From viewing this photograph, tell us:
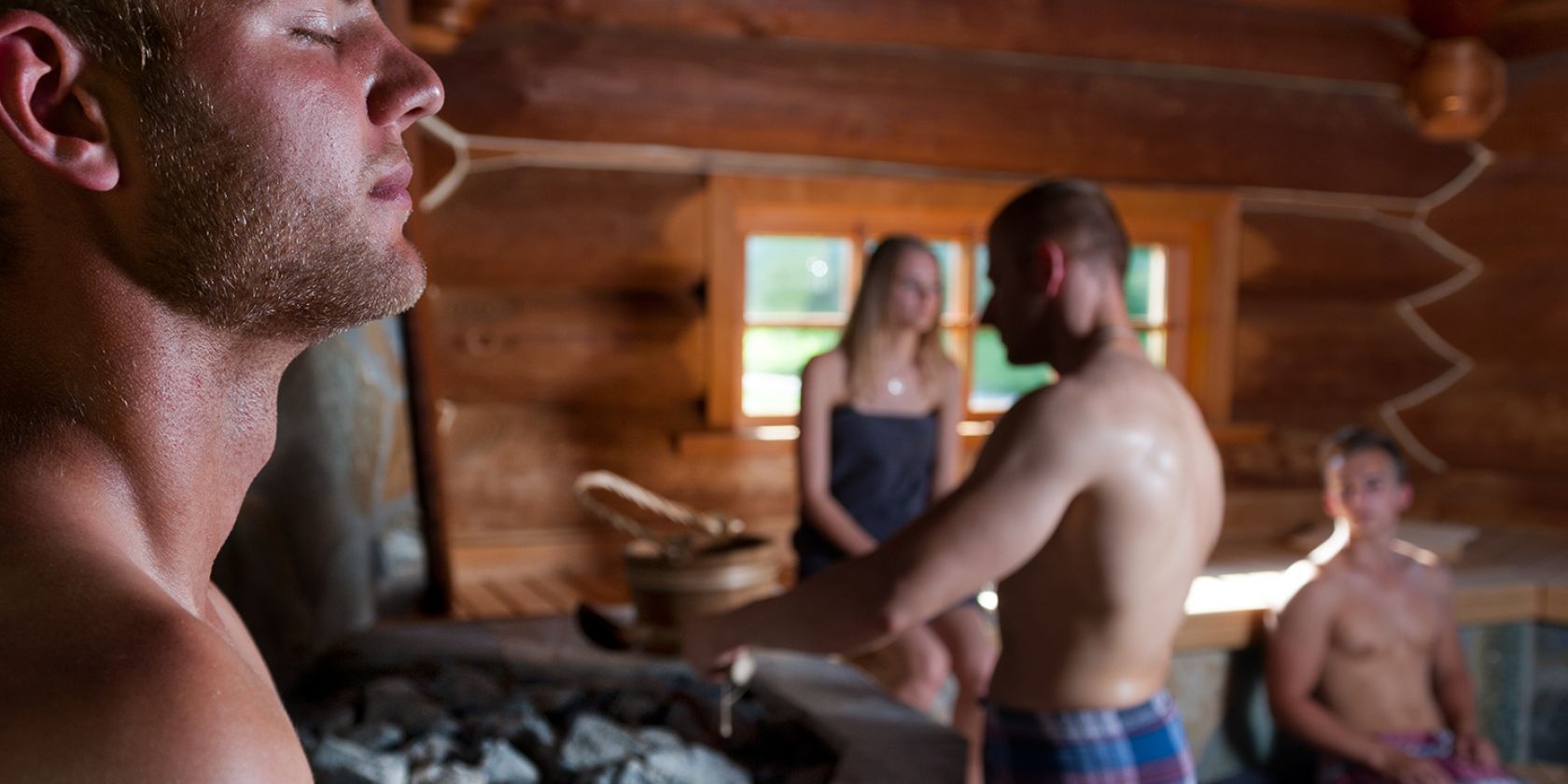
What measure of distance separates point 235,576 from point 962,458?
3.14 meters

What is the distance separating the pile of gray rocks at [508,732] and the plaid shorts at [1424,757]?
6.44 ft

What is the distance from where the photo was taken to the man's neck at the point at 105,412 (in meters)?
0.75

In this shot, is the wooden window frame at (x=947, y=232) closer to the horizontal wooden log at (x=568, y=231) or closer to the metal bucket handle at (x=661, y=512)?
the horizontal wooden log at (x=568, y=231)

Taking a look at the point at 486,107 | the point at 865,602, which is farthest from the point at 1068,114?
the point at 865,602

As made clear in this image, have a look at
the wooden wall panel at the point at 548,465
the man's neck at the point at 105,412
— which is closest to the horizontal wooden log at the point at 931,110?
the wooden wall panel at the point at 548,465

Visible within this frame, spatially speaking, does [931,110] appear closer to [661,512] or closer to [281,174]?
[661,512]

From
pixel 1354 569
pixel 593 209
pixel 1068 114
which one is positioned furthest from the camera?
pixel 1068 114

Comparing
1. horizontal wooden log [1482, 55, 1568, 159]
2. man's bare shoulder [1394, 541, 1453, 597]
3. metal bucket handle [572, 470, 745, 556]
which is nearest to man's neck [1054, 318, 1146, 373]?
metal bucket handle [572, 470, 745, 556]

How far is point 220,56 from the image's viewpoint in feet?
2.52

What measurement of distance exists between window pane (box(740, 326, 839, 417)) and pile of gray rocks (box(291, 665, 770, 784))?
2.29 metres

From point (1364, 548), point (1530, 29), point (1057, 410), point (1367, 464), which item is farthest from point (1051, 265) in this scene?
point (1530, 29)

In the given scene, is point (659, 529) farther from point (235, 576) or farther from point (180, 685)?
point (180, 685)

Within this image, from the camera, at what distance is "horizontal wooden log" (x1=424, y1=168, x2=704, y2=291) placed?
162 inches

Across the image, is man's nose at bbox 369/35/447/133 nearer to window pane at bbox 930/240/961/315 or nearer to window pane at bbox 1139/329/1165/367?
window pane at bbox 930/240/961/315
